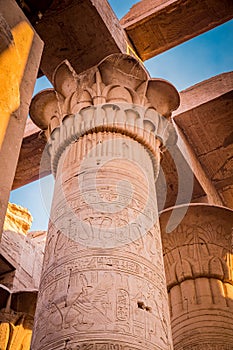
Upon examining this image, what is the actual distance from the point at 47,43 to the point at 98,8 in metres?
0.82

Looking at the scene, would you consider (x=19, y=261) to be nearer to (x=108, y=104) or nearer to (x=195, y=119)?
(x=195, y=119)

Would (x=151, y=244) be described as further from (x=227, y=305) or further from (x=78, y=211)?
(x=227, y=305)

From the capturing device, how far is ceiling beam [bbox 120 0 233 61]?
7.35 metres

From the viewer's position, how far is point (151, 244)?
13.0 feet

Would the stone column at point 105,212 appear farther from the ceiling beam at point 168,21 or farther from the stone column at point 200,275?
the ceiling beam at point 168,21

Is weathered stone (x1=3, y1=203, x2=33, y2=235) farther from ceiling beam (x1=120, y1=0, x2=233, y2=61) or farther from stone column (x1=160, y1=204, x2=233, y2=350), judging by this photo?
stone column (x1=160, y1=204, x2=233, y2=350)

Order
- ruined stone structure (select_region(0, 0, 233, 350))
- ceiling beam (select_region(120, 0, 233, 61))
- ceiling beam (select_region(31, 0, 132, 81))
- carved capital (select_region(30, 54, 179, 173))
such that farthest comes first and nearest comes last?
1. ceiling beam (select_region(120, 0, 233, 61))
2. ceiling beam (select_region(31, 0, 132, 81))
3. carved capital (select_region(30, 54, 179, 173))
4. ruined stone structure (select_region(0, 0, 233, 350))

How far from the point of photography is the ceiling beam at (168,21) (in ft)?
24.1

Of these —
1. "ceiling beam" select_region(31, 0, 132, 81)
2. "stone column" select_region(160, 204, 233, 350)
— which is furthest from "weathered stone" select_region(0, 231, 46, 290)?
"ceiling beam" select_region(31, 0, 132, 81)

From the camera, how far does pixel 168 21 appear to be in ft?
24.5

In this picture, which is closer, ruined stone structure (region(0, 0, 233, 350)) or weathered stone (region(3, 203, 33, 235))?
ruined stone structure (region(0, 0, 233, 350))

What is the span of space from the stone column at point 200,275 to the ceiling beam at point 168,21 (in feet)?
9.07

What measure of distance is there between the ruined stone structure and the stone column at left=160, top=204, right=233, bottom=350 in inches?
0.5

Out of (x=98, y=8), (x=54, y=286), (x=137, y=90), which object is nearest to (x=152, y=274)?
(x=54, y=286)
